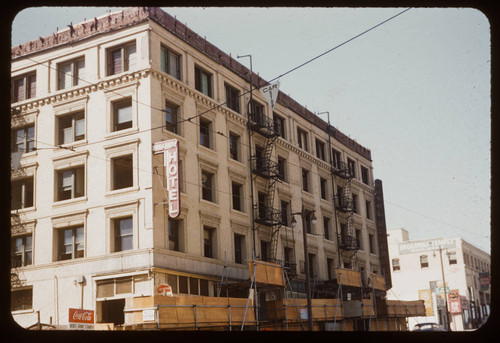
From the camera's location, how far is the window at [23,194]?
77.6 ft

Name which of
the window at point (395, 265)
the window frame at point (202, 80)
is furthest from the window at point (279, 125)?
the window at point (395, 265)

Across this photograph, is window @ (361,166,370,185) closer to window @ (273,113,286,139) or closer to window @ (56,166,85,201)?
window @ (273,113,286,139)

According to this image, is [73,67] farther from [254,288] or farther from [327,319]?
[327,319]

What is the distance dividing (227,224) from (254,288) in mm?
3244

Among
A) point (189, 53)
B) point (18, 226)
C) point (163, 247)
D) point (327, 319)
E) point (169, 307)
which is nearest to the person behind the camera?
point (169, 307)

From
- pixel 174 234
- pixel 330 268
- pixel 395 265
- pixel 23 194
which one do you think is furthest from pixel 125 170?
pixel 395 265

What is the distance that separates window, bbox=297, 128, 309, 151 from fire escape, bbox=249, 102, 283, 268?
3463mm

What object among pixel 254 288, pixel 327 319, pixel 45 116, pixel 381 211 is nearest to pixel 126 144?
pixel 45 116

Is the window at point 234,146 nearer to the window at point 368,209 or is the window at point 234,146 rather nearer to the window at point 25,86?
the window at point 25,86

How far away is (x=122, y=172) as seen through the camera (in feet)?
74.5

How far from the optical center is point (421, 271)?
44875mm

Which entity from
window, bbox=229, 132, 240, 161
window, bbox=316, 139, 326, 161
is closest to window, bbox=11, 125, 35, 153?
window, bbox=229, 132, 240, 161

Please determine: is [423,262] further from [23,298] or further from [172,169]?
[23,298]

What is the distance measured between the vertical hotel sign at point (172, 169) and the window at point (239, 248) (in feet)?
19.9
